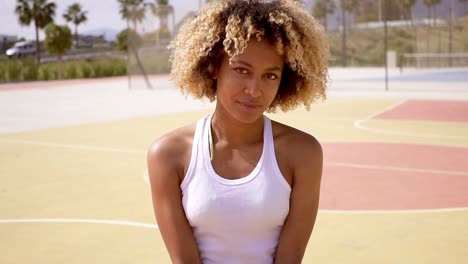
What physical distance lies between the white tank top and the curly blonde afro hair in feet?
0.91

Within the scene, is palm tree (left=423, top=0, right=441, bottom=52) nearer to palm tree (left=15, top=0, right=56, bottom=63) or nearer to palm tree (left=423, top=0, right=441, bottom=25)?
palm tree (left=423, top=0, right=441, bottom=25)

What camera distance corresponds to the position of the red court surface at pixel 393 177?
6.64 meters

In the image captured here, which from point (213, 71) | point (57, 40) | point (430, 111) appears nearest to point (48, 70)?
point (57, 40)

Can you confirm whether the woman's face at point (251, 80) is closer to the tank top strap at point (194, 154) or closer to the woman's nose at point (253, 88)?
the woman's nose at point (253, 88)

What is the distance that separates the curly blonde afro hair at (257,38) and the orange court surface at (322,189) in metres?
2.37

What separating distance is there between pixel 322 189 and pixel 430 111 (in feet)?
30.0

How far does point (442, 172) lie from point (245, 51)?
607cm

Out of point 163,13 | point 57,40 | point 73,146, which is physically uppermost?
point 163,13

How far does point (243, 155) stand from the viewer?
267cm

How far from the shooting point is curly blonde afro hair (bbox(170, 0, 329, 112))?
8.44 feet

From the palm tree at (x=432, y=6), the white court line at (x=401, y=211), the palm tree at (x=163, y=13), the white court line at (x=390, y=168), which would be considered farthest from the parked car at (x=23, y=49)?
the white court line at (x=401, y=211)

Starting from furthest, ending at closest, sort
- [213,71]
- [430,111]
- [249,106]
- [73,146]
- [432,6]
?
1. [432,6]
2. [430,111]
3. [73,146]
4. [213,71]
5. [249,106]

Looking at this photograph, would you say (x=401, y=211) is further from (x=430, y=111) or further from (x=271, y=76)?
(x=430, y=111)

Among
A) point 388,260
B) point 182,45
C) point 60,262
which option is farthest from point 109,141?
point 182,45
